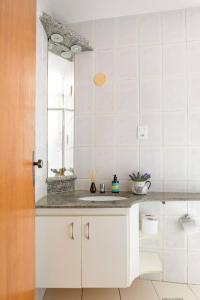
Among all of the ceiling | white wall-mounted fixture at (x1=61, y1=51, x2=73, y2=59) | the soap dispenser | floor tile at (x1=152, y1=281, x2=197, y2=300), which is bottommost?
floor tile at (x1=152, y1=281, x2=197, y2=300)

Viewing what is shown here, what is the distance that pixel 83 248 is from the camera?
1.56 metres

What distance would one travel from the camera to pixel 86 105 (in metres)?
2.22

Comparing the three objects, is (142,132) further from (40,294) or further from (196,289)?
(40,294)

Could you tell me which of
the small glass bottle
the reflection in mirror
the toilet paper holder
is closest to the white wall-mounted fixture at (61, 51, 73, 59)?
the reflection in mirror

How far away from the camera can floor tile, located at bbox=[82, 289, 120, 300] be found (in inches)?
70.2

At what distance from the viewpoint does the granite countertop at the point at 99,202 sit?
1.57 m

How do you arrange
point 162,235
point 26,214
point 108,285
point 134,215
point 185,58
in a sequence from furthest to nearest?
1. point 185,58
2. point 162,235
3. point 134,215
4. point 108,285
5. point 26,214

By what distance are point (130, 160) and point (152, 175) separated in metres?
0.24

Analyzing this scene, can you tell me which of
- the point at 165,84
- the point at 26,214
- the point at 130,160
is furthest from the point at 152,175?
the point at 26,214

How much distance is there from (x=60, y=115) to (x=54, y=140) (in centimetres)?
23

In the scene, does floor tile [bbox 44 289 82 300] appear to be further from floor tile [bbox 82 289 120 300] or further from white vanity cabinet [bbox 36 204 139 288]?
white vanity cabinet [bbox 36 204 139 288]

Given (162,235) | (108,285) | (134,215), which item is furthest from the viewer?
(162,235)

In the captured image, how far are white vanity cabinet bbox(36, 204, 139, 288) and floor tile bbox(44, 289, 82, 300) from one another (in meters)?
0.32

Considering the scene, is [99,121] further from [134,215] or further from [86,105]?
[134,215]
